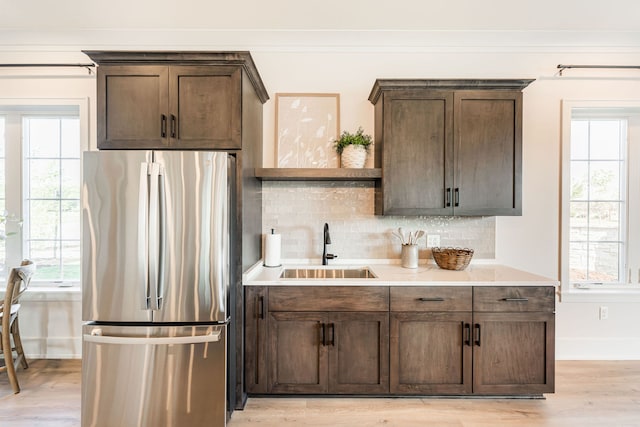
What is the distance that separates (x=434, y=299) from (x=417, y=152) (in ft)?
3.63

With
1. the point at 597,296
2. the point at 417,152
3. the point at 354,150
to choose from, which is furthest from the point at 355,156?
the point at 597,296

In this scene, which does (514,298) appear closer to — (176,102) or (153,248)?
(153,248)

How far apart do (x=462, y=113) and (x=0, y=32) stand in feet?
12.9

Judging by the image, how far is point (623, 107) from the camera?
2889 millimetres

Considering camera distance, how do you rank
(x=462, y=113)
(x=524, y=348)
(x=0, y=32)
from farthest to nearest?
(x=0, y=32), (x=462, y=113), (x=524, y=348)

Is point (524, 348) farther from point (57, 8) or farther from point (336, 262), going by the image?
point (57, 8)

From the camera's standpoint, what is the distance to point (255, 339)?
218 cm

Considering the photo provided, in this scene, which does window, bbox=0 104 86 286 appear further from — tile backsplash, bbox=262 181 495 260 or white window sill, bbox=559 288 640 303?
white window sill, bbox=559 288 640 303

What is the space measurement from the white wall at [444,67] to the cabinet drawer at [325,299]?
1.24 m

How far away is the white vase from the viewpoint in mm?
2646

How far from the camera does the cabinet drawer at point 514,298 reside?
2180 mm

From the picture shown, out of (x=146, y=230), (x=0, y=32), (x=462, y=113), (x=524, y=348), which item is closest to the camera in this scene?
(x=146, y=230)

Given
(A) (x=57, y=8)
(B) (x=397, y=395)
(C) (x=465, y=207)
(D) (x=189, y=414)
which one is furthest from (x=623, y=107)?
(A) (x=57, y=8)

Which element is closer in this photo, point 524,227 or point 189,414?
point 189,414
